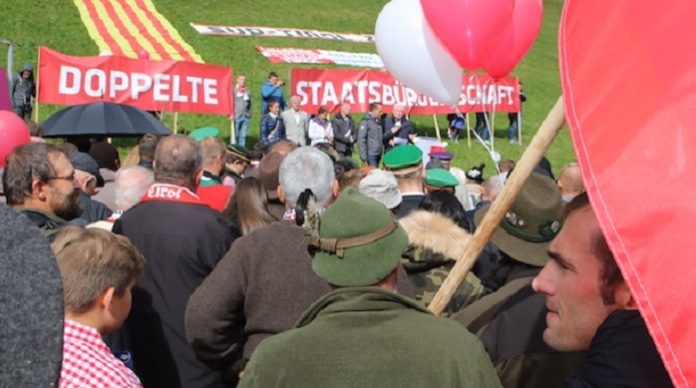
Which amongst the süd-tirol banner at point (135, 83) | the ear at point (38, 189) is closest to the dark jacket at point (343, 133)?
the süd-tirol banner at point (135, 83)

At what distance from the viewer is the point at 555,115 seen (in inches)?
92.9

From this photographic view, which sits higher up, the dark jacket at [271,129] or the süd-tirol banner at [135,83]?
the süd-tirol banner at [135,83]

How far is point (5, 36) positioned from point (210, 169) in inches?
788

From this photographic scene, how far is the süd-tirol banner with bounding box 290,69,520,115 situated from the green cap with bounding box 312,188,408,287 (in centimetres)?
1503

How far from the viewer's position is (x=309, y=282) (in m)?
3.42

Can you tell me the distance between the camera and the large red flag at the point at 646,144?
1697mm

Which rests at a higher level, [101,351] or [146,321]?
[101,351]

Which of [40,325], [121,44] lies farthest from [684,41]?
[121,44]

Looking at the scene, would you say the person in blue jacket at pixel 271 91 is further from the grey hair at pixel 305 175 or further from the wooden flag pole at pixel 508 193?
the wooden flag pole at pixel 508 193

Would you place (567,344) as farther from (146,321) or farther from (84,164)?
(84,164)

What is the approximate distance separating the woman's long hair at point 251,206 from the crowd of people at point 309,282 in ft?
0.04

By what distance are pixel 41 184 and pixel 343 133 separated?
13.3m

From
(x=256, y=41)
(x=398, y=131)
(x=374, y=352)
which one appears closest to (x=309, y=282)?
(x=374, y=352)

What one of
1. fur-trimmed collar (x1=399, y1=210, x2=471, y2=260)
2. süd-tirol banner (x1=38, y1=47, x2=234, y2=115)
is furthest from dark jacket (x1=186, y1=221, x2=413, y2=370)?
süd-tirol banner (x1=38, y1=47, x2=234, y2=115)
